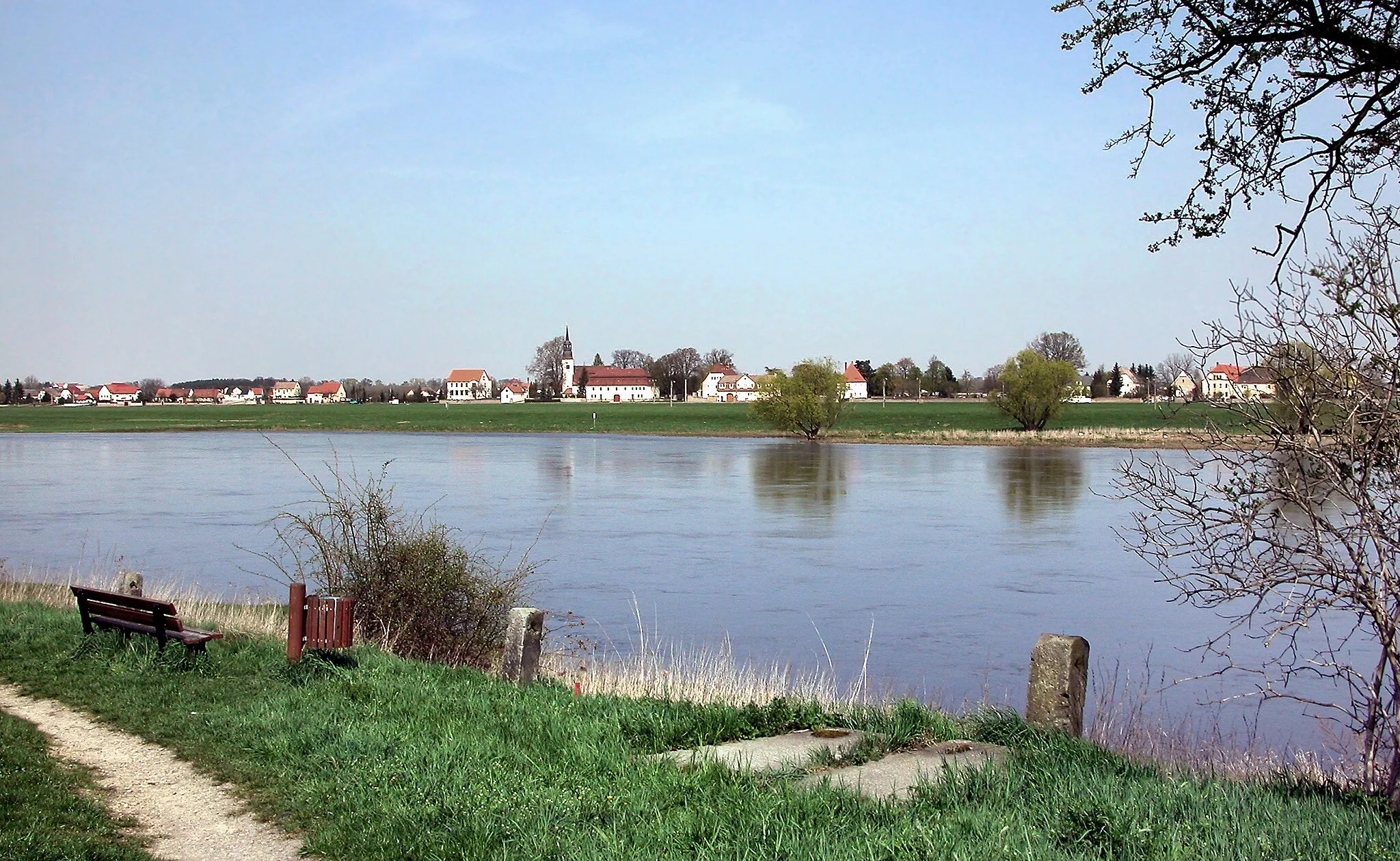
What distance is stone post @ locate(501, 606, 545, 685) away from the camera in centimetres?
905

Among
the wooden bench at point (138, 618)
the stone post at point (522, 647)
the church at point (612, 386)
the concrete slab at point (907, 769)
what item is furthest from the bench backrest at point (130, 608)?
the church at point (612, 386)

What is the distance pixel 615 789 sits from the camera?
18.8 ft

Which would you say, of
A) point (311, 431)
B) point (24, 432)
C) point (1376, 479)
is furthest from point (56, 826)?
point (24, 432)

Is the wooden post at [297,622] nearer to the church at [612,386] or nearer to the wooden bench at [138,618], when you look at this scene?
the wooden bench at [138,618]

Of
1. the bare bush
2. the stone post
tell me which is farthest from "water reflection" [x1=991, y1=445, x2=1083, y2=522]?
the stone post

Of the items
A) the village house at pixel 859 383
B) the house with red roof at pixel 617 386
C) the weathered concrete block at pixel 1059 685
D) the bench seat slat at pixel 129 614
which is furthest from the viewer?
the house with red roof at pixel 617 386

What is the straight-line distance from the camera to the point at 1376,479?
5855 mm

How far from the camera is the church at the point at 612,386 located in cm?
18850

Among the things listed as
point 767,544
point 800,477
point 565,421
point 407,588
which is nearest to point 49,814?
point 407,588

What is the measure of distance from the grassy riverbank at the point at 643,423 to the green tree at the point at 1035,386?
1.29m

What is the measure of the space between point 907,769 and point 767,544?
60.4 feet

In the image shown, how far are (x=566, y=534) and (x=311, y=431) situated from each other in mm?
62877

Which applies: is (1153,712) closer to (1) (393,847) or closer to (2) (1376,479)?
(2) (1376,479)

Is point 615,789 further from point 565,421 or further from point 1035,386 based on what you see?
point 565,421
